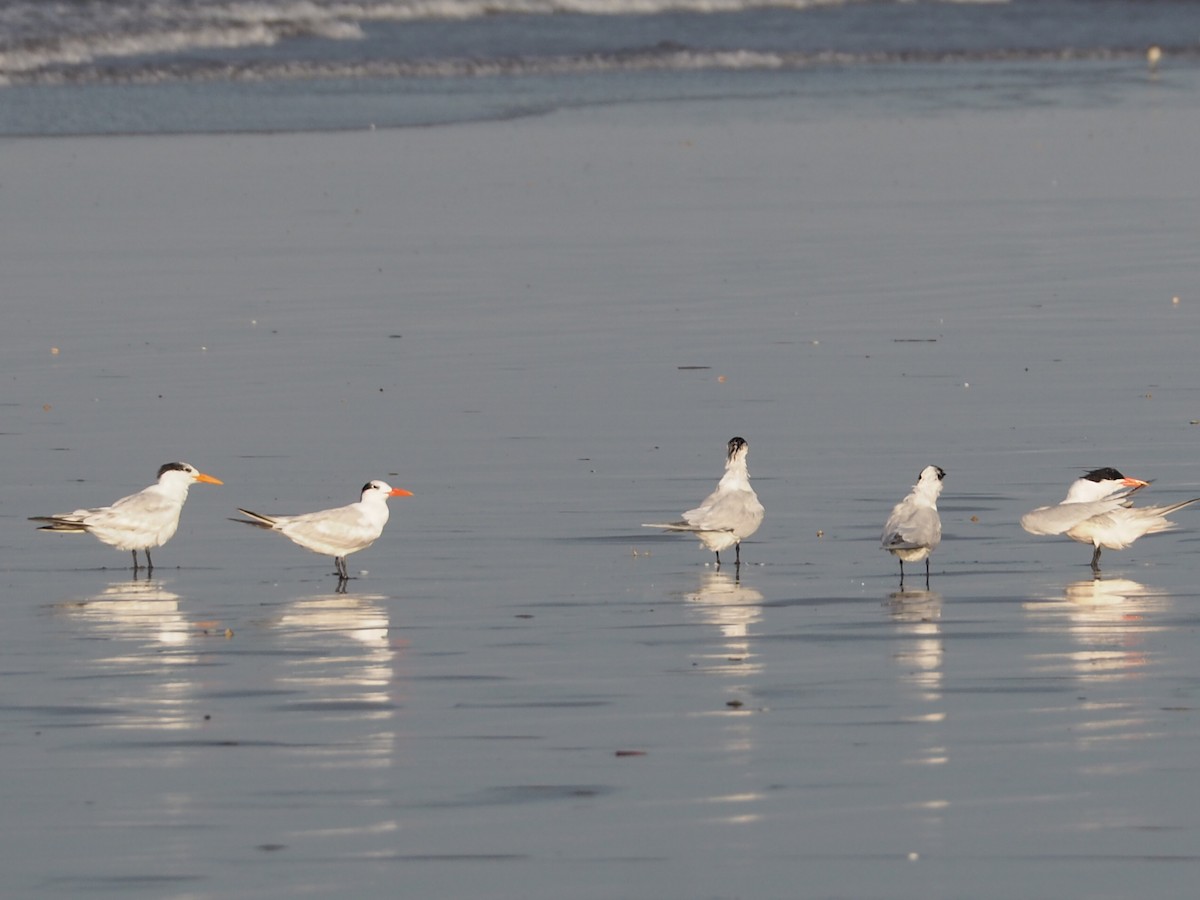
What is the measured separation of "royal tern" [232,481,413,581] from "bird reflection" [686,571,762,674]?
1501mm

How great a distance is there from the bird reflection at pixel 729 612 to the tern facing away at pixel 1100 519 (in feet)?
4.70

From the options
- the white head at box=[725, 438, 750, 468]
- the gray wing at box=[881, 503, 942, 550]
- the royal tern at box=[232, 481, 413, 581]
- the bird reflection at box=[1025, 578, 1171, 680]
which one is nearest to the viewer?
the bird reflection at box=[1025, 578, 1171, 680]

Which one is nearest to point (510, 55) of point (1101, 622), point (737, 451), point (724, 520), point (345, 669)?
point (737, 451)

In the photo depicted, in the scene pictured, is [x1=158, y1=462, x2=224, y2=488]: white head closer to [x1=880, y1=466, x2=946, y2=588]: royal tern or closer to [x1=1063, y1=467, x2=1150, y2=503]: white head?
[x1=880, y1=466, x2=946, y2=588]: royal tern

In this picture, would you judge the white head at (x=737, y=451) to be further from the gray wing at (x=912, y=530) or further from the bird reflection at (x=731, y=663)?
the gray wing at (x=912, y=530)

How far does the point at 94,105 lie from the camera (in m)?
37.5

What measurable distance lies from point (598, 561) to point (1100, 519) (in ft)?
7.33

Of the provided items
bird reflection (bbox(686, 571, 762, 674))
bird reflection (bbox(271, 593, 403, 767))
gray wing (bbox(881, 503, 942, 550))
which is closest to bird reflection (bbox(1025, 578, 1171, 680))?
gray wing (bbox(881, 503, 942, 550))

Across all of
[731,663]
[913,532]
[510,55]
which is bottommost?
[731,663]

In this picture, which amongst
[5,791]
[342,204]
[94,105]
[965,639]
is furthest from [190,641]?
[94,105]

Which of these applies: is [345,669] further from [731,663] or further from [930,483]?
[930,483]

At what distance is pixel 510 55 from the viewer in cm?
5094

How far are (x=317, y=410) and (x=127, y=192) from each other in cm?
1206

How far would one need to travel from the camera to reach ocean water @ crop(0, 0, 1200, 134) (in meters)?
37.6
